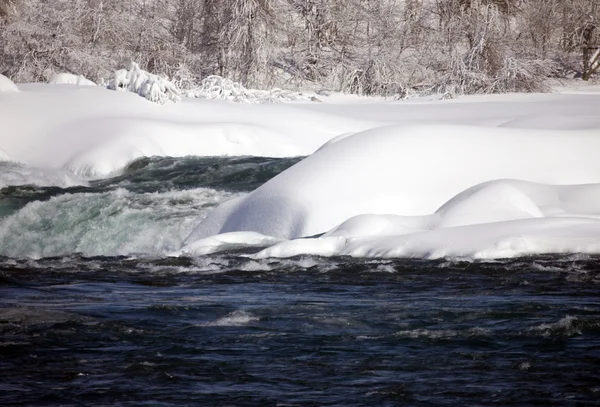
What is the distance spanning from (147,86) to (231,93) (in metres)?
2.78

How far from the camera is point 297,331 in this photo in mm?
6586

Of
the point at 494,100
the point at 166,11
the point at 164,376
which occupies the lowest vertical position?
the point at 164,376

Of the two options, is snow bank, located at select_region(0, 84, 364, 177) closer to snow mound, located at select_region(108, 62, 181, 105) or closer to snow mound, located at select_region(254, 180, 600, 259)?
snow mound, located at select_region(108, 62, 181, 105)

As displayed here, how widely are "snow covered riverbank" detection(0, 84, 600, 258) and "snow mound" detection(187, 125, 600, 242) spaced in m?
0.02

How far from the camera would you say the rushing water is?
5.24 meters

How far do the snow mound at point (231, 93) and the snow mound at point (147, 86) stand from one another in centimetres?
195

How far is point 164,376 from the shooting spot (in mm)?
5535

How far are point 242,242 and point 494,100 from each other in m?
12.5

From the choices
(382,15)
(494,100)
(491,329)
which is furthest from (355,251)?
(382,15)

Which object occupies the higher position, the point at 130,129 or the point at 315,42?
the point at 315,42

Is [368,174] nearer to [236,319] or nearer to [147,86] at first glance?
[236,319]

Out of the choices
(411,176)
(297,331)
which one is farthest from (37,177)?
(297,331)

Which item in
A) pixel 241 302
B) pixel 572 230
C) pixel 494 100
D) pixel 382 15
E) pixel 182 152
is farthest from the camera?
pixel 382 15

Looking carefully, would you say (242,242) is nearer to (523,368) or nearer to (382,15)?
(523,368)
